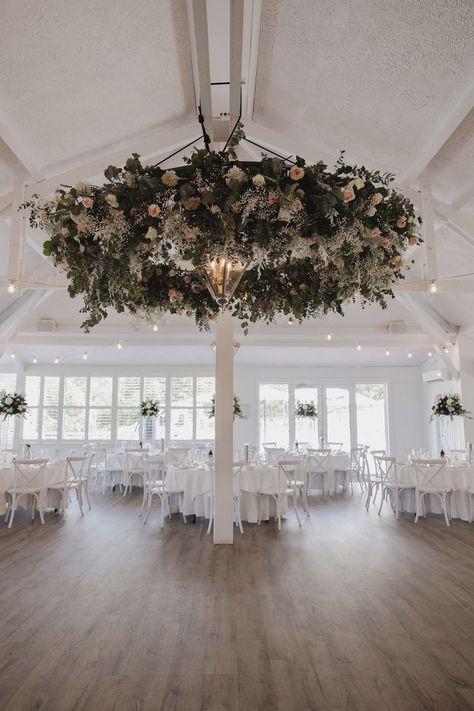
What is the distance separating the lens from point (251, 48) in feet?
14.9

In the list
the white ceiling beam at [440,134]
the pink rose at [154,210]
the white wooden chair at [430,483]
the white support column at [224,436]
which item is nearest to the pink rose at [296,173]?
the pink rose at [154,210]

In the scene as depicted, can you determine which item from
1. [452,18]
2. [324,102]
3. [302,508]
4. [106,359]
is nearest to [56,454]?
[106,359]

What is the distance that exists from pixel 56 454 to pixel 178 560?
7.90 m

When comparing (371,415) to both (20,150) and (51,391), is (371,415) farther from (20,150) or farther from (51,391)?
(20,150)

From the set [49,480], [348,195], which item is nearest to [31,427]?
[49,480]

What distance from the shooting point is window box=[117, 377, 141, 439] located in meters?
13.5

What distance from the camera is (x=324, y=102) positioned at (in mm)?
4996

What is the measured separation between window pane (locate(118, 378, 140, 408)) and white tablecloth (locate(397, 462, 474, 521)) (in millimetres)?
7941

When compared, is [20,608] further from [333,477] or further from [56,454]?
[56,454]

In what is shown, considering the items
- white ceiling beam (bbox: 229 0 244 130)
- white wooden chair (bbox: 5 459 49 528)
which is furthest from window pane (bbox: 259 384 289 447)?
white ceiling beam (bbox: 229 0 244 130)

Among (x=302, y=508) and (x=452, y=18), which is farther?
(x=302, y=508)

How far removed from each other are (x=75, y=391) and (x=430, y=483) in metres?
9.85

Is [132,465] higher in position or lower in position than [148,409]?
lower

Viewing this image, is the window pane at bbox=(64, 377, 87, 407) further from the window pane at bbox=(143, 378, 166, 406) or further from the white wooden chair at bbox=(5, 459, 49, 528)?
the white wooden chair at bbox=(5, 459, 49, 528)
